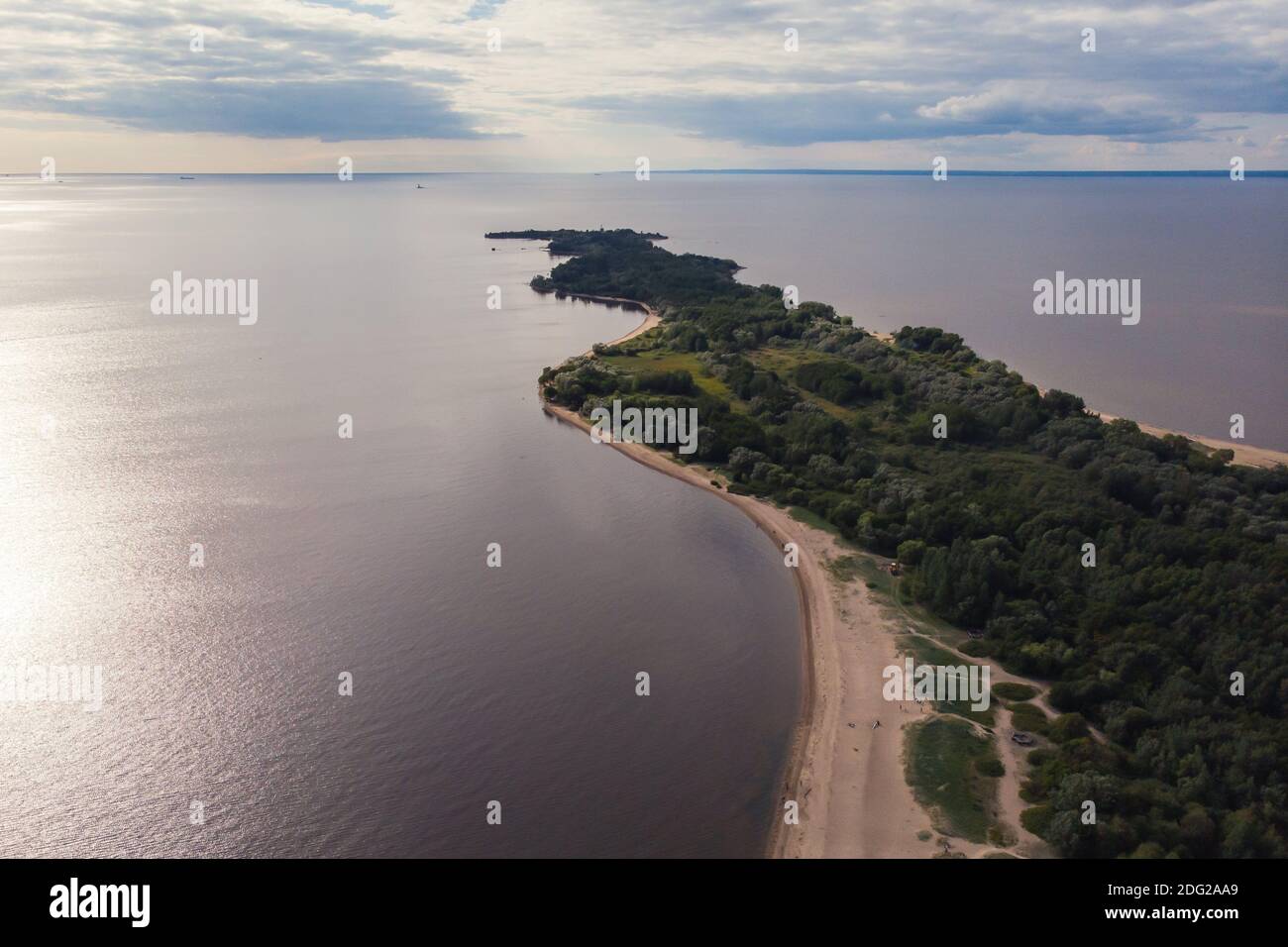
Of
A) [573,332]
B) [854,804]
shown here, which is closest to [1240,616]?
[854,804]

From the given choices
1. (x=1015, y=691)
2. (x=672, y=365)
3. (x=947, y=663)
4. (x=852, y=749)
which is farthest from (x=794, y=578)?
(x=672, y=365)

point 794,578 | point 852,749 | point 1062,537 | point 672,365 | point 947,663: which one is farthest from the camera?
point 672,365

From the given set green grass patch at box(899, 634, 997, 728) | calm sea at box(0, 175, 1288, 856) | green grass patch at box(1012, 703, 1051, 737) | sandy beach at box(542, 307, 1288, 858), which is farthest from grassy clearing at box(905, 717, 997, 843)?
calm sea at box(0, 175, 1288, 856)

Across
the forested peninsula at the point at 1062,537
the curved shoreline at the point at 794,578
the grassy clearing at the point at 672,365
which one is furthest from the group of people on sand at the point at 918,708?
the grassy clearing at the point at 672,365

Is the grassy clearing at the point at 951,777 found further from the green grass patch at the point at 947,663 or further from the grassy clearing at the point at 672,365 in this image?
the grassy clearing at the point at 672,365

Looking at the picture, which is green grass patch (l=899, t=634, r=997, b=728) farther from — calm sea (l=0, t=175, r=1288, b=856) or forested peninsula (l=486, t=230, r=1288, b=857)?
calm sea (l=0, t=175, r=1288, b=856)

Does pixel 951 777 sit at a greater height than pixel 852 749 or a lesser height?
lesser

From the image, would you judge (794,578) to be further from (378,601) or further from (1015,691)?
(378,601)

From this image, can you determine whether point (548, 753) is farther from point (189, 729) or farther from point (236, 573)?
point (236, 573)
